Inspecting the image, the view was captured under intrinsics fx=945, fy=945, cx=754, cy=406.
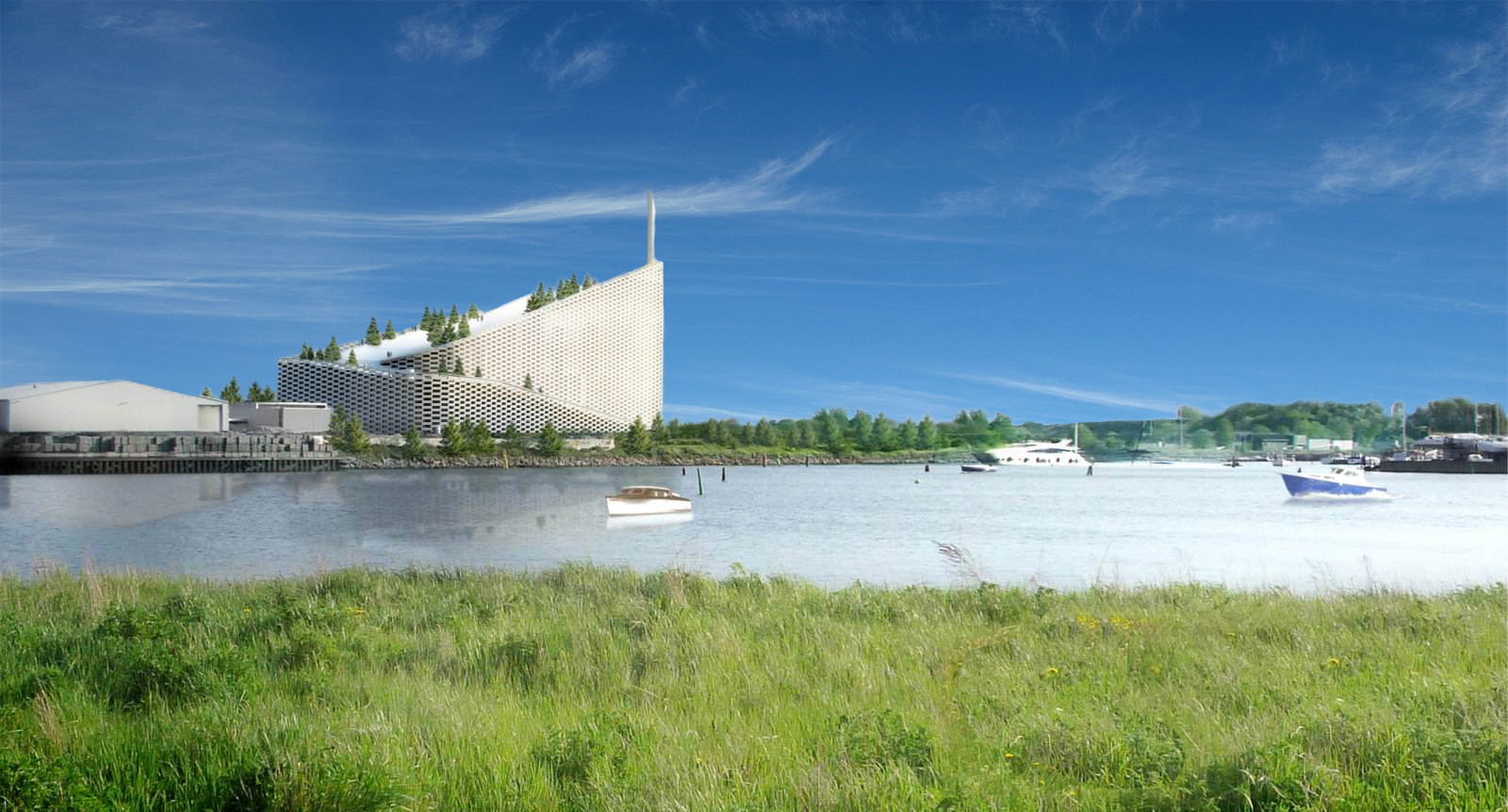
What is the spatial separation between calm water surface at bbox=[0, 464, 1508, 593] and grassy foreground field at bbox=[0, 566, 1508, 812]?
5519 millimetres

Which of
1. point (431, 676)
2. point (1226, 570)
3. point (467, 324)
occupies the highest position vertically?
point (467, 324)

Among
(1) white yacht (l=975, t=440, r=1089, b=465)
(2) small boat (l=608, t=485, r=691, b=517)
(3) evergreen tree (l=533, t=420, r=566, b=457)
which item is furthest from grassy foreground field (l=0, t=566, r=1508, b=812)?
(1) white yacht (l=975, t=440, r=1089, b=465)

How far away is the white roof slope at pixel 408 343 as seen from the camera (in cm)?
15700

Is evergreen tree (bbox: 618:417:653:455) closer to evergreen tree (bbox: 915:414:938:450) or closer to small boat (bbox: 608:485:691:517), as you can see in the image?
evergreen tree (bbox: 915:414:938:450)

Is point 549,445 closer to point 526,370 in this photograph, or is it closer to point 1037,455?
point 526,370

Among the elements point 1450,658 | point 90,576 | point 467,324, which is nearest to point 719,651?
point 1450,658

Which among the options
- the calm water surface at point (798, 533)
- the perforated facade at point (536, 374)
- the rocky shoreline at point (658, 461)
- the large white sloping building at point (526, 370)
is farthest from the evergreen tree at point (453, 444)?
the calm water surface at point (798, 533)

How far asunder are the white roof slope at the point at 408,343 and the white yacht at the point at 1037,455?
279 ft

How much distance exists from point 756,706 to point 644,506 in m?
38.9

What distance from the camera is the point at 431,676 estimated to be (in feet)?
23.0

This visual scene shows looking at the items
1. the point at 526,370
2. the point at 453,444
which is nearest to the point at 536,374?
the point at 526,370

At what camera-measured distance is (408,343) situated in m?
168

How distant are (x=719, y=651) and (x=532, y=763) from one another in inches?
121

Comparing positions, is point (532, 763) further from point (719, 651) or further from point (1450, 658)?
point (1450, 658)
